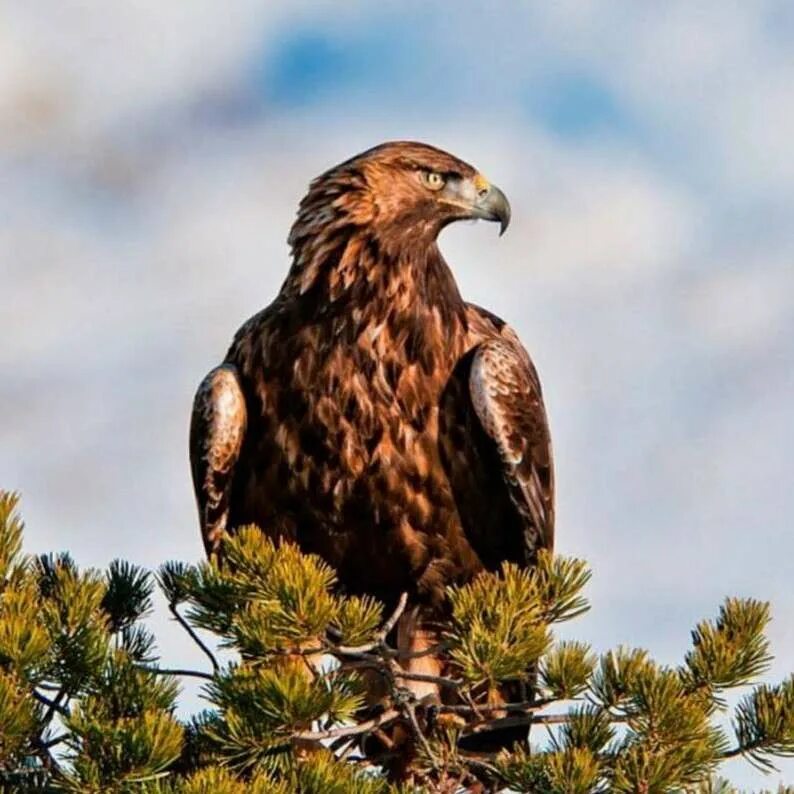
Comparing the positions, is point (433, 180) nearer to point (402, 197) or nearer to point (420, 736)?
point (402, 197)

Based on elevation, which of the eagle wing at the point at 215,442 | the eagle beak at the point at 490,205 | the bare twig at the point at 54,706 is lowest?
the bare twig at the point at 54,706

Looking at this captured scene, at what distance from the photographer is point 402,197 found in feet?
30.1

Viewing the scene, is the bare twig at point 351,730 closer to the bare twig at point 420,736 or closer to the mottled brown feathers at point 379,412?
the bare twig at point 420,736

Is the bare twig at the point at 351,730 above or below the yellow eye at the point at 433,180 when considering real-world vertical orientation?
below

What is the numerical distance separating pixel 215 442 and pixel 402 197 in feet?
4.54

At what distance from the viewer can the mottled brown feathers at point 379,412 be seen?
Result: 8.85m

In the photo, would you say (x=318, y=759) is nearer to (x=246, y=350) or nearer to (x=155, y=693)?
(x=155, y=693)

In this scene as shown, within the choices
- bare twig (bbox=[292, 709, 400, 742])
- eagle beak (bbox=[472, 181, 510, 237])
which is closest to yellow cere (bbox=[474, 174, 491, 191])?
eagle beak (bbox=[472, 181, 510, 237])

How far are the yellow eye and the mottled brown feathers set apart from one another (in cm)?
3

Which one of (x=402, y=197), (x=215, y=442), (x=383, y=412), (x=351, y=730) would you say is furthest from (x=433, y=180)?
(x=351, y=730)

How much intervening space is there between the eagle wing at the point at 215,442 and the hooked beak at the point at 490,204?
1.33 m

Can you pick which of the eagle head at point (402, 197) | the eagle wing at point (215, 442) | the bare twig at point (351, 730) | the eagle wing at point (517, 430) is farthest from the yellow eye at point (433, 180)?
the bare twig at point (351, 730)

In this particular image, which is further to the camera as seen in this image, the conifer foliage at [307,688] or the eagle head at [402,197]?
the eagle head at [402,197]

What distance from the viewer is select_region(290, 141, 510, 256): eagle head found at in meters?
9.16
